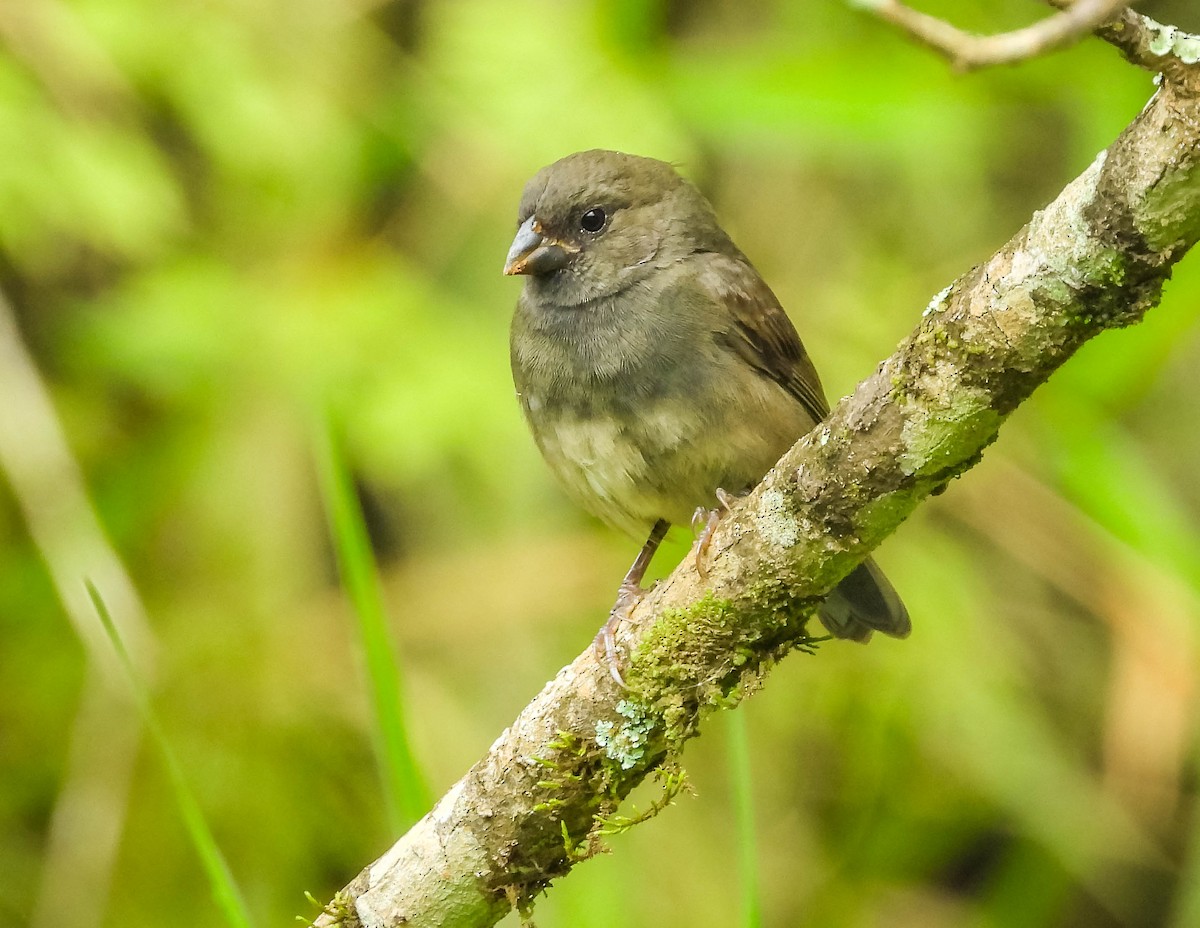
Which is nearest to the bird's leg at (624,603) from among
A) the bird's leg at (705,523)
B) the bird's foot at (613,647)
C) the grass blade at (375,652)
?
the bird's foot at (613,647)

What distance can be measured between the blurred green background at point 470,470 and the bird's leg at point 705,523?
116 cm

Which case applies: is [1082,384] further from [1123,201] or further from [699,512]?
[1123,201]

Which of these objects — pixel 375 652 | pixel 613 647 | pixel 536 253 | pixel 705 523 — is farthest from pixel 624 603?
pixel 536 253

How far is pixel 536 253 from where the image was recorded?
10.8 ft

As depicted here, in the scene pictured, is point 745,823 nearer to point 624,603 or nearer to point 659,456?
point 624,603

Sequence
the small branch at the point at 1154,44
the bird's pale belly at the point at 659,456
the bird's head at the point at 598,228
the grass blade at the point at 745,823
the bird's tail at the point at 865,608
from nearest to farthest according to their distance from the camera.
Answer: the small branch at the point at 1154,44 < the grass blade at the point at 745,823 < the bird's pale belly at the point at 659,456 < the bird's tail at the point at 865,608 < the bird's head at the point at 598,228

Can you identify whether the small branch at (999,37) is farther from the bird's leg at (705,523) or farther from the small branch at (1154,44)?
the bird's leg at (705,523)

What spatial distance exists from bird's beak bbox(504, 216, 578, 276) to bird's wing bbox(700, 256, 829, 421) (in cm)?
35

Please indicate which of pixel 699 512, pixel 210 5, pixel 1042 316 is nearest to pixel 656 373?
pixel 699 512

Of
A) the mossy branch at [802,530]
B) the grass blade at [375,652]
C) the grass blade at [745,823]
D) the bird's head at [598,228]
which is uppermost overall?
the bird's head at [598,228]

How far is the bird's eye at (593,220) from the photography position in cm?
334

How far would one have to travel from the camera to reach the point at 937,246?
15.3ft

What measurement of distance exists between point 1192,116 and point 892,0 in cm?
49

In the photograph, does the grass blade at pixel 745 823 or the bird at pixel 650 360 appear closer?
the grass blade at pixel 745 823
